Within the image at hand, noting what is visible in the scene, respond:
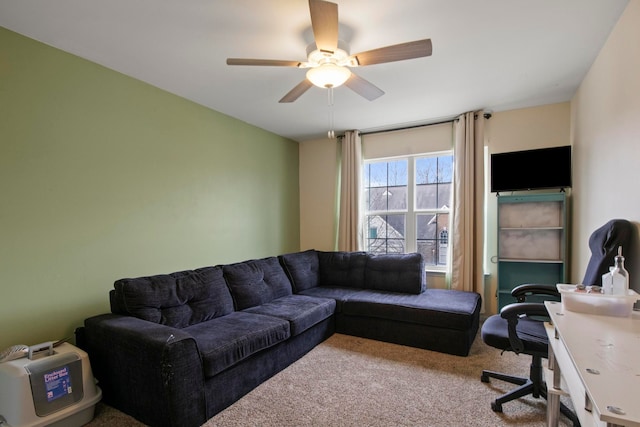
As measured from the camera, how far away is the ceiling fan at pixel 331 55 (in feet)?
5.36

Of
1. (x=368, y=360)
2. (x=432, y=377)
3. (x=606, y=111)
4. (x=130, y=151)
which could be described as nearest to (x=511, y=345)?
(x=432, y=377)

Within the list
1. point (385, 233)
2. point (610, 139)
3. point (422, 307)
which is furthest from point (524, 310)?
point (385, 233)

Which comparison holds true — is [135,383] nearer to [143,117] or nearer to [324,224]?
[143,117]

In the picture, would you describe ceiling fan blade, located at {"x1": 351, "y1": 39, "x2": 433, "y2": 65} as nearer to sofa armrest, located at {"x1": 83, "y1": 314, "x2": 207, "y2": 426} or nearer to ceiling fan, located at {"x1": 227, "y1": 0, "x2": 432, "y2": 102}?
ceiling fan, located at {"x1": 227, "y1": 0, "x2": 432, "y2": 102}

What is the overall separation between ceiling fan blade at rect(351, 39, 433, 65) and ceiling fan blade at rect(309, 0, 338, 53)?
227 mm

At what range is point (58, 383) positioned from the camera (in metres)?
1.83

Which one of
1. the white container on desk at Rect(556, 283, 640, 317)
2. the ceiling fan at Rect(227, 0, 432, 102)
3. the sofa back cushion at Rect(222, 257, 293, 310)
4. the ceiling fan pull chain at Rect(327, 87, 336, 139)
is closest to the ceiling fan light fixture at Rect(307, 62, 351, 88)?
the ceiling fan at Rect(227, 0, 432, 102)

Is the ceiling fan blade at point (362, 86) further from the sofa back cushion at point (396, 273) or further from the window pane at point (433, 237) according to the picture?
the window pane at point (433, 237)

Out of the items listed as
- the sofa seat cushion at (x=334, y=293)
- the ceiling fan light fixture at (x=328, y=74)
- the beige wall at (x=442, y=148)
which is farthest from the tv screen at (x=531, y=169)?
the ceiling fan light fixture at (x=328, y=74)

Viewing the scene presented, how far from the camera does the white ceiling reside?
6.15ft

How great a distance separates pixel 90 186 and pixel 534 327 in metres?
3.46

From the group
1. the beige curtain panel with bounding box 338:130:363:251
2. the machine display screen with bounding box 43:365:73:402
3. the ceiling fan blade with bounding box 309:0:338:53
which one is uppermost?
the ceiling fan blade with bounding box 309:0:338:53

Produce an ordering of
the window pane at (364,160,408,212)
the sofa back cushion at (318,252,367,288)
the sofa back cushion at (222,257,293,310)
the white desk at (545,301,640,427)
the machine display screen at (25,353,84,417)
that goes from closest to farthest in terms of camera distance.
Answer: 1. the white desk at (545,301,640,427)
2. the machine display screen at (25,353,84,417)
3. the sofa back cushion at (222,257,293,310)
4. the sofa back cushion at (318,252,367,288)
5. the window pane at (364,160,408,212)

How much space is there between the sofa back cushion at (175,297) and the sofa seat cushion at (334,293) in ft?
3.55
